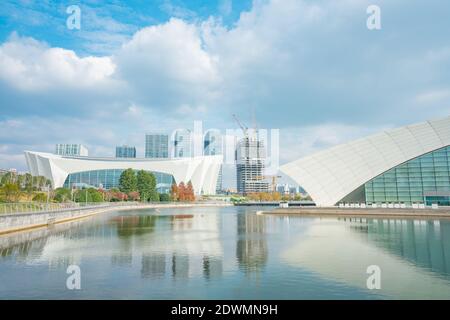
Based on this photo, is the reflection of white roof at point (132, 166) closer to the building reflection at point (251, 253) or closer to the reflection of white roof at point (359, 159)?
the reflection of white roof at point (359, 159)

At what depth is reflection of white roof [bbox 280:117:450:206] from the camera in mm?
40438

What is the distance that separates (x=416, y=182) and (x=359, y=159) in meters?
6.94

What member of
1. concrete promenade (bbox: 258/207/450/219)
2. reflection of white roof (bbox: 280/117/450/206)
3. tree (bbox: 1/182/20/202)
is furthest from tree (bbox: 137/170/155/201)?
reflection of white roof (bbox: 280/117/450/206)

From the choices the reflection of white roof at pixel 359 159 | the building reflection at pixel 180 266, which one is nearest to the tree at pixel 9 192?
the reflection of white roof at pixel 359 159

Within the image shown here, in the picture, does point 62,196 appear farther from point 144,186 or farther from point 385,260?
point 385,260

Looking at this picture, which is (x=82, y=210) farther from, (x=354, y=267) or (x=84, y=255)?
(x=354, y=267)

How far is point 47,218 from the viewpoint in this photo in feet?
94.4

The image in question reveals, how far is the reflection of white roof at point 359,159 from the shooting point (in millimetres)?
40438

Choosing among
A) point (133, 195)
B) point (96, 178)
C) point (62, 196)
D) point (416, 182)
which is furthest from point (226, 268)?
point (96, 178)

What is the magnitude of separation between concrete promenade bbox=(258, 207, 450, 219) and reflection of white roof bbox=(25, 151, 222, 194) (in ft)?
276

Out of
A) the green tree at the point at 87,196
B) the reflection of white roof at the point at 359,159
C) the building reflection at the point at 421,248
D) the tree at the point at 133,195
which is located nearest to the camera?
the building reflection at the point at 421,248

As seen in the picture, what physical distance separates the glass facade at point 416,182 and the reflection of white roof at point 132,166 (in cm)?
9098
